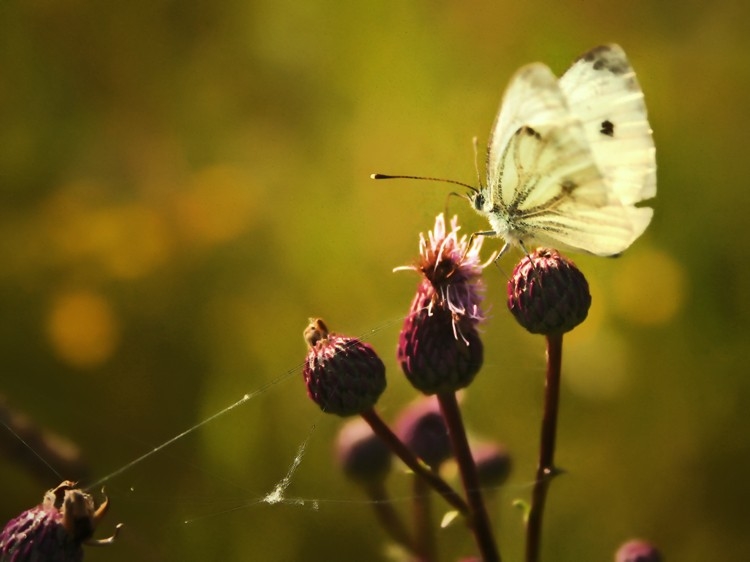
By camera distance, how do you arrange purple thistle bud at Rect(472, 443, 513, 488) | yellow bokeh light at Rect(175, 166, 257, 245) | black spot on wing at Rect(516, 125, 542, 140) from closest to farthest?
1. black spot on wing at Rect(516, 125, 542, 140)
2. purple thistle bud at Rect(472, 443, 513, 488)
3. yellow bokeh light at Rect(175, 166, 257, 245)

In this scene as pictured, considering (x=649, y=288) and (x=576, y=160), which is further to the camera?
(x=649, y=288)

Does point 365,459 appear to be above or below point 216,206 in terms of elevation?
below

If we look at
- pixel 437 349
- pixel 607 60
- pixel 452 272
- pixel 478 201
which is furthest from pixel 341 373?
pixel 607 60

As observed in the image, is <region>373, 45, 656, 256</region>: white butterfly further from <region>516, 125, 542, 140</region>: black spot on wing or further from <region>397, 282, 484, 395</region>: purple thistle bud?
<region>397, 282, 484, 395</region>: purple thistle bud

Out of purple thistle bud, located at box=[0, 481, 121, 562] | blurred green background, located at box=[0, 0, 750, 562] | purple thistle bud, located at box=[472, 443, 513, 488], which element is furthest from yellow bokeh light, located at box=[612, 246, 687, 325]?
purple thistle bud, located at box=[0, 481, 121, 562]

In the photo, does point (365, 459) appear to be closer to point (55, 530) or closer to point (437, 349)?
point (437, 349)

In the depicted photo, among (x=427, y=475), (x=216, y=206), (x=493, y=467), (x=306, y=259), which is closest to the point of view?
(x=427, y=475)
